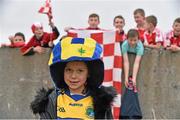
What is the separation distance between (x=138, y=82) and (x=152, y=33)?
577 millimetres

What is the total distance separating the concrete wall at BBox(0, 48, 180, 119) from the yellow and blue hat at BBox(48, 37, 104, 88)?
3639 mm

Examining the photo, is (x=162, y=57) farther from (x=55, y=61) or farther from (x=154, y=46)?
(x=55, y=61)

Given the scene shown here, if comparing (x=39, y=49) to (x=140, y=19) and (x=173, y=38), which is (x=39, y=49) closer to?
(x=140, y=19)

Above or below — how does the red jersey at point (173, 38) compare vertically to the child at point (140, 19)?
below

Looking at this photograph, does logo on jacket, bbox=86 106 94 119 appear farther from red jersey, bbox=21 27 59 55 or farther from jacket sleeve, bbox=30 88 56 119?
red jersey, bbox=21 27 59 55

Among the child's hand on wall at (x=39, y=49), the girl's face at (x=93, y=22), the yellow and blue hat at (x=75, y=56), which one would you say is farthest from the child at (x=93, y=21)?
the yellow and blue hat at (x=75, y=56)

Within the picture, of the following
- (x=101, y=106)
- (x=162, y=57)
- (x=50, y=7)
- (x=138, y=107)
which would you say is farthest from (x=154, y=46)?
(x=101, y=106)

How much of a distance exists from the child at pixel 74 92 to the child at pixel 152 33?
374 centimetres

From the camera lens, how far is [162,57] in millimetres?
6785

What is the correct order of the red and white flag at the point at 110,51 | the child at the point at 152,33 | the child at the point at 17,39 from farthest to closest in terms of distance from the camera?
the child at the point at 17,39 → the child at the point at 152,33 → the red and white flag at the point at 110,51

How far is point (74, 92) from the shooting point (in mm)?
3068

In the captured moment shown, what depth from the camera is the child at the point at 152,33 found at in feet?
22.1

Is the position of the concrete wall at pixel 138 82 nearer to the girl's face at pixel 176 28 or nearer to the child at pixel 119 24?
the girl's face at pixel 176 28

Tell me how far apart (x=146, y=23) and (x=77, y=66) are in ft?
12.8
